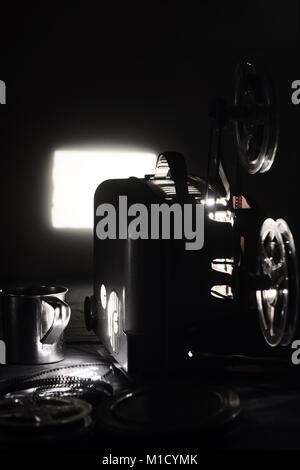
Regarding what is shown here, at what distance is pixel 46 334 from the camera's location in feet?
3.44

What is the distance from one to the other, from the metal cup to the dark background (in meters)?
1.93

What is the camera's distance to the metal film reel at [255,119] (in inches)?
37.2

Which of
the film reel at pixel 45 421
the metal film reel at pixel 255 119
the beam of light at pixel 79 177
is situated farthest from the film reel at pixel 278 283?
the beam of light at pixel 79 177

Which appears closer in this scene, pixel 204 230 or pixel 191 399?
pixel 191 399

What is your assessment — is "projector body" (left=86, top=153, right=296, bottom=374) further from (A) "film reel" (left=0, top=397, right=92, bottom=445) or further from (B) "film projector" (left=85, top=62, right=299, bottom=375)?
(A) "film reel" (left=0, top=397, right=92, bottom=445)

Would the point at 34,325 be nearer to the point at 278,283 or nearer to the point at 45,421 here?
the point at 45,421

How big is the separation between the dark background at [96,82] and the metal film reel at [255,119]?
200 cm

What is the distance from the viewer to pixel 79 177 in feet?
10.6

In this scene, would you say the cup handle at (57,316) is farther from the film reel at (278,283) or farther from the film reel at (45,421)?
the film reel at (278,283)

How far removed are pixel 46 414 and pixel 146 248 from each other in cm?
35

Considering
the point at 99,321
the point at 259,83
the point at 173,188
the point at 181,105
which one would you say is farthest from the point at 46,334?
the point at 181,105

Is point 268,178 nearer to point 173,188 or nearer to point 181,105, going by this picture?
point 181,105

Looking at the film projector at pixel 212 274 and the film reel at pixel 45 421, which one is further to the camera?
the film projector at pixel 212 274

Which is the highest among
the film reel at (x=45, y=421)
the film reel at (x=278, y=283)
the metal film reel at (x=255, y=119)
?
the metal film reel at (x=255, y=119)
